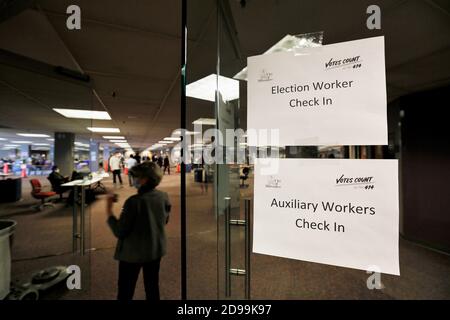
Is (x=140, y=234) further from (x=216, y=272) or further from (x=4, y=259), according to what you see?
(x=4, y=259)

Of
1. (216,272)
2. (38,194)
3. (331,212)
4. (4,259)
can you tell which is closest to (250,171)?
(331,212)

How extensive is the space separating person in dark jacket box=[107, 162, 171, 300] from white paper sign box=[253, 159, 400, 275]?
1023 millimetres

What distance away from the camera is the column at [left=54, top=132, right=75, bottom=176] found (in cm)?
922

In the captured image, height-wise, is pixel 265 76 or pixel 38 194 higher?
pixel 265 76

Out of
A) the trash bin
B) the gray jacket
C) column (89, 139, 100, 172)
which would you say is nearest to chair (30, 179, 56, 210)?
column (89, 139, 100, 172)

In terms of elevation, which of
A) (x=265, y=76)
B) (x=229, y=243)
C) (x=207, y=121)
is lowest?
(x=229, y=243)

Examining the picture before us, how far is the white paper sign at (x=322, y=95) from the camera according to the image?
71 centimetres

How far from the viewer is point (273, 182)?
799 millimetres

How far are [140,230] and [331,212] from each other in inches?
53.1

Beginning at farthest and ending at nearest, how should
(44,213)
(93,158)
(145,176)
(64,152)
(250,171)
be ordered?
(93,158)
(64,152)
(44,213)
(145,176)
(250,171)

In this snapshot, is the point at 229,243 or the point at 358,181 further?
the point at 229,243

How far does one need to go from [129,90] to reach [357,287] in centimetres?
440

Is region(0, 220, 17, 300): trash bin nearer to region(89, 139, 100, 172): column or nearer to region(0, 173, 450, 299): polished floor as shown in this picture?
region(0, 173, 450, 299): polished floor
